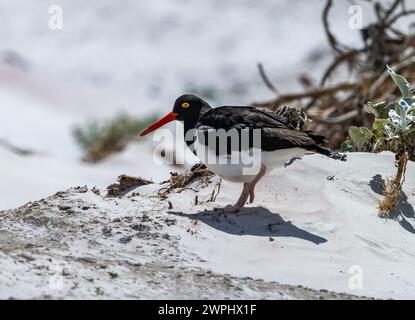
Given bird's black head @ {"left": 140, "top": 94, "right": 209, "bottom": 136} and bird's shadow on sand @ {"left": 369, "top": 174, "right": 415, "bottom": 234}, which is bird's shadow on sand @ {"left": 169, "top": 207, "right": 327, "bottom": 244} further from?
bird's black head @ {"left": 140, "top": 94, "right": 209, "bottom": 136}

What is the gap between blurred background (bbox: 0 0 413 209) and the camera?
14.5 m

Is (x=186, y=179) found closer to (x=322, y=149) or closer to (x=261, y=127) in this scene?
(x=261, y=127)

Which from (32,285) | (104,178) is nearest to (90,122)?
(104,178)

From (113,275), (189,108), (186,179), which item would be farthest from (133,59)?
(113,275)

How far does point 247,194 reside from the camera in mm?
6043

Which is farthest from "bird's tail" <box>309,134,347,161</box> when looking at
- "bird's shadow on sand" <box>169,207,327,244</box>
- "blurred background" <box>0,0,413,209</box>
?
"blurred background" <box>0,0,413,209</box>

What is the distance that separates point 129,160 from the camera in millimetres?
12234

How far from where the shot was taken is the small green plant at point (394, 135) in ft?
20.4

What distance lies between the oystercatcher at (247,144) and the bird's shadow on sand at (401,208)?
320 millimetres

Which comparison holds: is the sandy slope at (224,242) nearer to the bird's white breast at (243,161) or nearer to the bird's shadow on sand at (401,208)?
the bird's shadow on sand at (401,208)

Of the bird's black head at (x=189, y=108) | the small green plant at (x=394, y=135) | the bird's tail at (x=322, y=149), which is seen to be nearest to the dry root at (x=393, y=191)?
the small green plant at (x=394, y=135)

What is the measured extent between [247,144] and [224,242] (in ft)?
2.42
